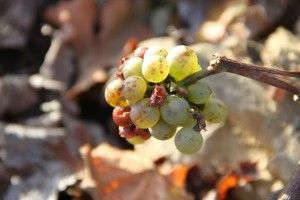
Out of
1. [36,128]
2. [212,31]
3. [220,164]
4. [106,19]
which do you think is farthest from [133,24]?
[220,164]

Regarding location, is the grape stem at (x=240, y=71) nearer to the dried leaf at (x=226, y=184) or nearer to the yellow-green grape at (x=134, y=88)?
the yellow-green grape at (x=134, y=88)

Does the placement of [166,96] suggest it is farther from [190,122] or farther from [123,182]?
[123,182]

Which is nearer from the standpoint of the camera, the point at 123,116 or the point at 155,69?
the point at 155,69

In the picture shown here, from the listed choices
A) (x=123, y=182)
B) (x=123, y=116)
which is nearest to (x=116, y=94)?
(x=123, y=116)

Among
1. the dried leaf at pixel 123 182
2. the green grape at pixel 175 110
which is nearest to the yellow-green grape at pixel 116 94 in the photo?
the green grape at pixel 175 110

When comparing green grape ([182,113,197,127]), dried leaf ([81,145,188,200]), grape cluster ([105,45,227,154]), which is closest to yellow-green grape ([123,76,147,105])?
grape cluster ([105,45,227,154])

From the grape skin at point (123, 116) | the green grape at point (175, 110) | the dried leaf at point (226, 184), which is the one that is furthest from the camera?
the dried leaf at point (226, 184)

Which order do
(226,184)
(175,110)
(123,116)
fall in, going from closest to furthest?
(175,110), (123,116), (226,184)

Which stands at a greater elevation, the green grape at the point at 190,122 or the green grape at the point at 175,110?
the green grape at the point at 175,110
